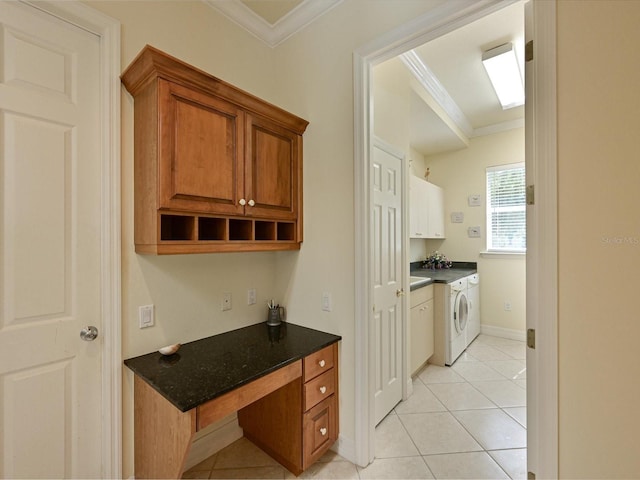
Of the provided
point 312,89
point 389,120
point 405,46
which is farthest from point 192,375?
point 389,120

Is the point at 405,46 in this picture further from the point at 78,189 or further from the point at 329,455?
the point at 329,455

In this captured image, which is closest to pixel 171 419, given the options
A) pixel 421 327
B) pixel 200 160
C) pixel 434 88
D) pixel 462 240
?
pixel 200 160

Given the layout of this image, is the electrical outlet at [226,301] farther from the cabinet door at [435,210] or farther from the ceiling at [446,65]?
the cabinet door at [435,210]

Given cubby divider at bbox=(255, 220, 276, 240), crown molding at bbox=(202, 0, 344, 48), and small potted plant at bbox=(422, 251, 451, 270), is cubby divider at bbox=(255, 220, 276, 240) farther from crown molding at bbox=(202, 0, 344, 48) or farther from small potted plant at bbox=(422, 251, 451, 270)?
small potted plant at bbox=(422, 251, 451, 270)

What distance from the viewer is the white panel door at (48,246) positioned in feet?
3.83

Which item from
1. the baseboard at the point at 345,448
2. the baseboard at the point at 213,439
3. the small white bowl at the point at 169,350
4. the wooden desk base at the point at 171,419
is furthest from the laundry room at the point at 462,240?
the small white bowl at the point at 169,350

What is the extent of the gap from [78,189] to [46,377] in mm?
865

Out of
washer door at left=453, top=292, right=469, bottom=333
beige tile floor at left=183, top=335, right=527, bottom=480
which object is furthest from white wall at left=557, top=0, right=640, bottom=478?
washer door at left=453, top=292, right=469, bottom=333

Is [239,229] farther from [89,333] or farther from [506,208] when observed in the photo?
[506,208]

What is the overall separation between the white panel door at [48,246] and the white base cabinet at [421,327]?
2.38 metres

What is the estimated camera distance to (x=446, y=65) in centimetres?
271

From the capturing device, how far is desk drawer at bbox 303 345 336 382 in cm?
158

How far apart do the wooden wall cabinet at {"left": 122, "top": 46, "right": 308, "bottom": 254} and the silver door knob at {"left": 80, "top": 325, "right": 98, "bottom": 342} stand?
433 mm

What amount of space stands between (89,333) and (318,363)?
3.88 ft
